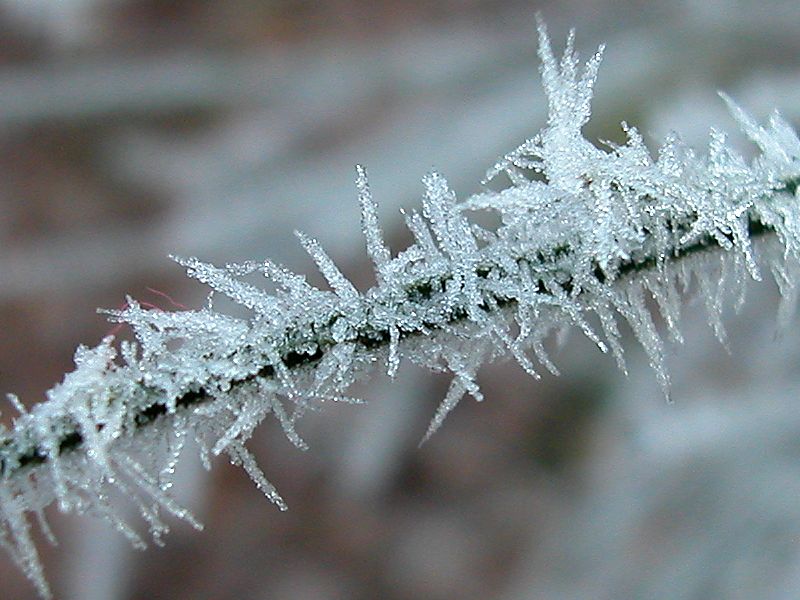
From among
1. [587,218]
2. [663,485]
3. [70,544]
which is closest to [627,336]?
[663,485]

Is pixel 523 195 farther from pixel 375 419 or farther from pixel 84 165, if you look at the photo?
pixel 84 165

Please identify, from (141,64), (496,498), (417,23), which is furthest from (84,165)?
(496,498)

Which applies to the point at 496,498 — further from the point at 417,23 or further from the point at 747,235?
the point at 747,235

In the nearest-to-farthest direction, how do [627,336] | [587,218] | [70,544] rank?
[587,218] < [627,336] < [70,544]

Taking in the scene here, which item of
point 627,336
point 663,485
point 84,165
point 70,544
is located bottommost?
point 663,485

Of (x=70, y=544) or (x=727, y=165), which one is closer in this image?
(x=727, y=165)

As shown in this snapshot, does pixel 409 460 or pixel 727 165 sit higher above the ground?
pixel 409 460

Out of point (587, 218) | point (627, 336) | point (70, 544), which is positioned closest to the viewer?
point (587, 218)
